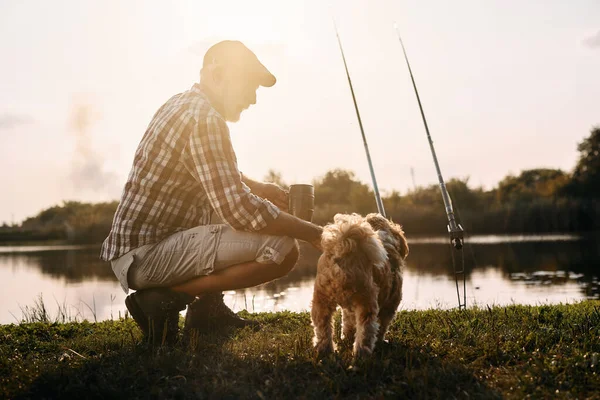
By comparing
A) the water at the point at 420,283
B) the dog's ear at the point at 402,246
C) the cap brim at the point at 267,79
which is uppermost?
the cap brim at the point at 267,79

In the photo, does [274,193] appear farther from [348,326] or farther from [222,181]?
[348,326]

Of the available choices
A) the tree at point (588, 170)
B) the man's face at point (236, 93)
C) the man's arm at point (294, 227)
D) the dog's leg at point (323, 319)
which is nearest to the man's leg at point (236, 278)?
the man's arm at point (294, 227)

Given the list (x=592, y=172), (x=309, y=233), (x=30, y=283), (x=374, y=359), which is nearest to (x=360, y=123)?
(x=309, y=233)

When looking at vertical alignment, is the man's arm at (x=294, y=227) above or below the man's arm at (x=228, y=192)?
below

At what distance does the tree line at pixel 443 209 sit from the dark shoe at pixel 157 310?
20886mm

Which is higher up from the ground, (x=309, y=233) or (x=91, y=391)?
(x=309, y=233)

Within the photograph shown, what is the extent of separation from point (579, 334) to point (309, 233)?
229 cm

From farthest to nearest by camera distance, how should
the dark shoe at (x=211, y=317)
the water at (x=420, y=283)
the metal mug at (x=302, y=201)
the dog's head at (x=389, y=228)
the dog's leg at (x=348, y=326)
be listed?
1. the water at (x=420, y=283)
2. the dark shoe at (x=211, y=317)
3. the metal mug at (x=302, y=201)
4. the dog's head at (x=389, y=228)
5. the dog's leg at (x=348, y=326)

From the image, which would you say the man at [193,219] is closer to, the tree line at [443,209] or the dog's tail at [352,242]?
the dog's tail at [352,242]

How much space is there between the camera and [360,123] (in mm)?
7066

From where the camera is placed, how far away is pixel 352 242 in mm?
3668

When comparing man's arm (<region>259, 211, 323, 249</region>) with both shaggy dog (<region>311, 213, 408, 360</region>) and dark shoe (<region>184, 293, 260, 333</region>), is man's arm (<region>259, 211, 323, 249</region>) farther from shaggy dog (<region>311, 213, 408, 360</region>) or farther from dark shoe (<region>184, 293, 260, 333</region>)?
dark shoe (<region>184, 293, 260, 333</region>)

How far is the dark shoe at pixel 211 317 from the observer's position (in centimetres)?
491

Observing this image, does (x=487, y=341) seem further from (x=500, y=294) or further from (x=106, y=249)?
(x=500, y=294)
